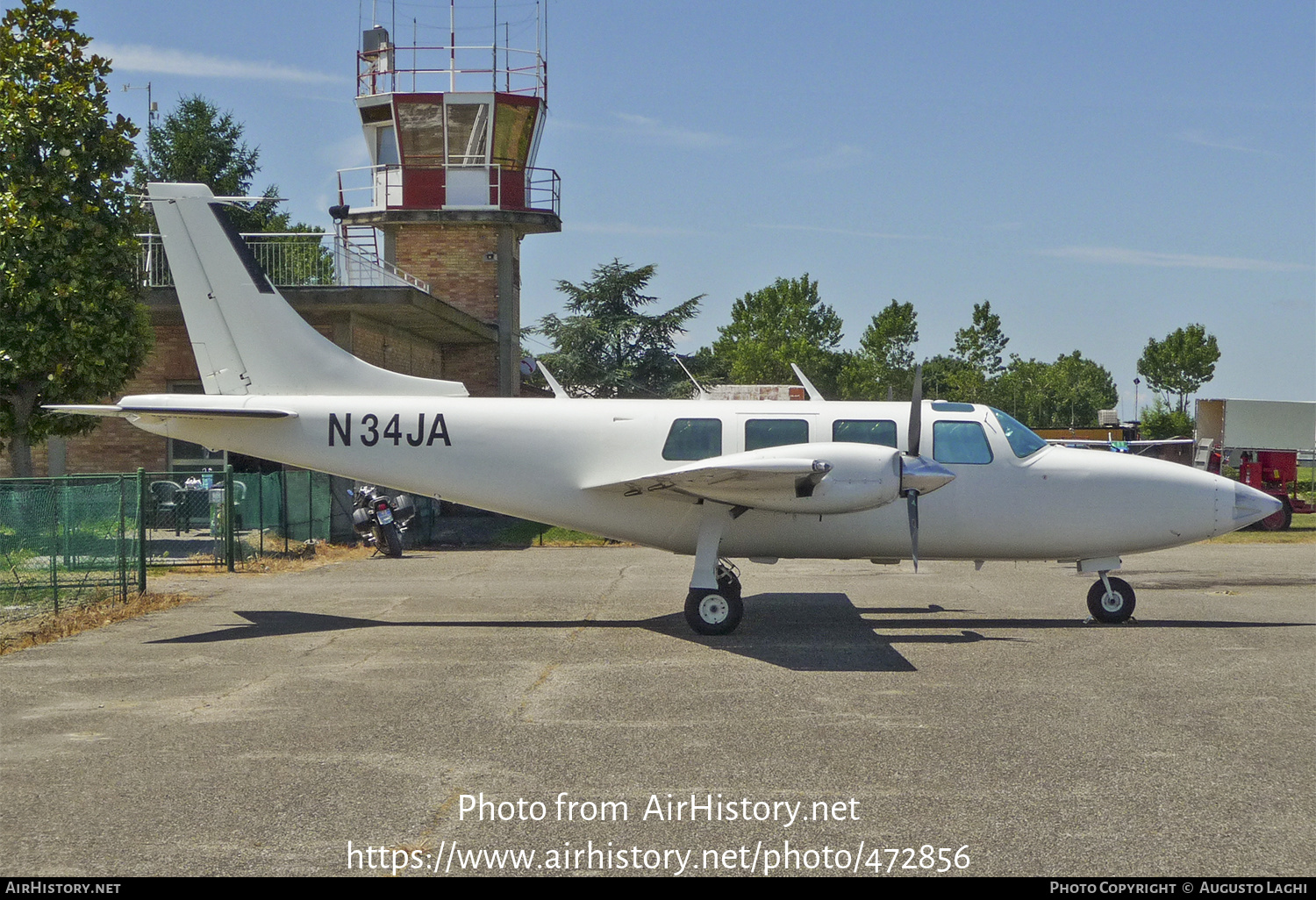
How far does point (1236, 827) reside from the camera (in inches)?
260

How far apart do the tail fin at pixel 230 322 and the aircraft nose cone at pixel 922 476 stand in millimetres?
5858

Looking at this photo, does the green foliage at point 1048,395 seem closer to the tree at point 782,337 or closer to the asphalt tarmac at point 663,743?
the tree at point 782,337

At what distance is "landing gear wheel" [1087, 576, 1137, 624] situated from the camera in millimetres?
14625

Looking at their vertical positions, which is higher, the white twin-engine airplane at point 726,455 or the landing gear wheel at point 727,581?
the white twin-engine airplane at point 726,455

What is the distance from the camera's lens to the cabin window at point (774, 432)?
14375 mm

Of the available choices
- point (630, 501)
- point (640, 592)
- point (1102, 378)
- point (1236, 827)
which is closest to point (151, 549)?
point (640, 592)

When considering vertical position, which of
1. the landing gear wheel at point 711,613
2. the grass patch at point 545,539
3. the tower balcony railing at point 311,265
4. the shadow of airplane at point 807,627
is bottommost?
the grass patch at point 545,539

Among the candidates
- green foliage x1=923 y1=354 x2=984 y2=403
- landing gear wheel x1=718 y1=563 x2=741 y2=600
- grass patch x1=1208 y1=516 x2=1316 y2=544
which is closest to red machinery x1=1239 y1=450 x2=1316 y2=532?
grass patch x1=1208 y1=516 x2=1316 y2=544

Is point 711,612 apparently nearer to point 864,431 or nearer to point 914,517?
point 914,517

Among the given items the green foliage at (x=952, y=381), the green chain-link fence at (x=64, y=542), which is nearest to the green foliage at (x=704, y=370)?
the green foliage at (x=952, y=381)

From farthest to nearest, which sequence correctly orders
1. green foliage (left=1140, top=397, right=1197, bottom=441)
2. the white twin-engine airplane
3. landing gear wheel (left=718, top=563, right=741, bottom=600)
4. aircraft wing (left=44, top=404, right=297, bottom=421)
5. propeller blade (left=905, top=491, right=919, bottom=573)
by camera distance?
1. green foliage (left=1140, top=397, right=1197, bottom=441)
2. the white twin-engine airplane
3. landing gear wheel (left=718, top=563, right=741, bottom=600)
4. aircraft wing (left=44, top=404, right=297, bottom=421)
5. propeller blade (left=905, top=491, right=919, bottom=573)

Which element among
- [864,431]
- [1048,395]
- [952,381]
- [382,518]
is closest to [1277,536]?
[864,431]

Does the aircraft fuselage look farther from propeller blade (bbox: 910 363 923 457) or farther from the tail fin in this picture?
propeller blade (bbox: 910 363 923 457)

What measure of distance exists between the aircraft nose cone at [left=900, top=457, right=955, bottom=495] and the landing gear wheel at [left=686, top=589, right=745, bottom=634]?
2.44 meters
